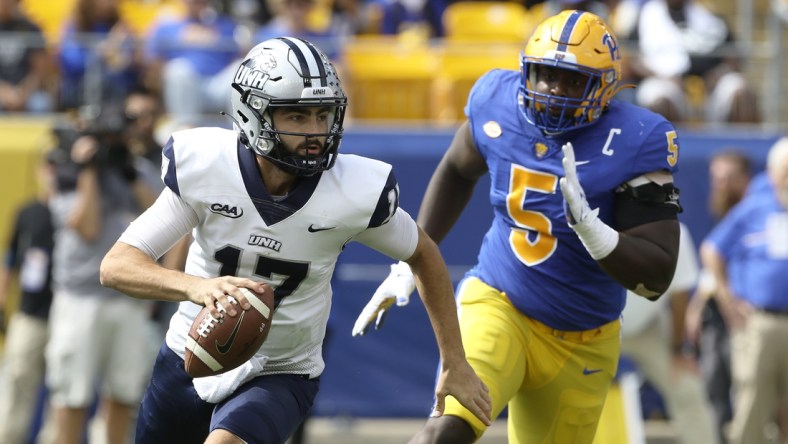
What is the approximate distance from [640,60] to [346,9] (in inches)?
101

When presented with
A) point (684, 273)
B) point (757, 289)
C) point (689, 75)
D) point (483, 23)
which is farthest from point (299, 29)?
point (757, 289)

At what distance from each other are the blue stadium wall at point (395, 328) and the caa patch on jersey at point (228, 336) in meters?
5.15

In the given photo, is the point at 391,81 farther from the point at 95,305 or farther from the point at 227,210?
the point at 227,210

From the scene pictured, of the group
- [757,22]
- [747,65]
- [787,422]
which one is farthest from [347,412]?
[757,22]

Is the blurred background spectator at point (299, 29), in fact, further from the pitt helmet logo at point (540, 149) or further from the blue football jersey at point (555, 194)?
the pitt helmet logo at point (540, 149)

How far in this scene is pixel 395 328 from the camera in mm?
8914

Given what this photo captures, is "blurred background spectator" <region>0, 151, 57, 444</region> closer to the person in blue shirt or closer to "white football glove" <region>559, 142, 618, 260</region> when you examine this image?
the person in blue shirt

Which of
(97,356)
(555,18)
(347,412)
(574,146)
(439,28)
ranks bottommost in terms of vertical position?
(347,412)

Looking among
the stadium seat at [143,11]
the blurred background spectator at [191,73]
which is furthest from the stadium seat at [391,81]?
the stadium seat at [143,11]

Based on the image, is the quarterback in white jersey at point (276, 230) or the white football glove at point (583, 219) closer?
the quarterback in white jersey at point (276, 230)

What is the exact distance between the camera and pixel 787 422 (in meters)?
8.49

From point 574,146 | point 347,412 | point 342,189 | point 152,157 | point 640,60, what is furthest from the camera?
point 640,60

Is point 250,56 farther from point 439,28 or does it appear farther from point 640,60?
point 439,28

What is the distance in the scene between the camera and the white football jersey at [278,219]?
12.8ft
